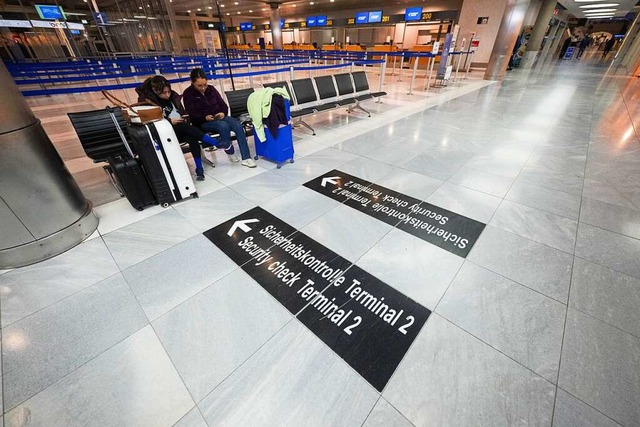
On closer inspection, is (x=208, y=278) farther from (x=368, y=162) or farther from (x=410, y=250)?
(x=368, y=162)

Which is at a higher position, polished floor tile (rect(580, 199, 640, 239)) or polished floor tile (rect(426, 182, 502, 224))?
polished floor tile (rect(426, 182, 502, 224))

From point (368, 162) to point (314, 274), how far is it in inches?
91.3

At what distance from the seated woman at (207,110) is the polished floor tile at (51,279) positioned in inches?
75.4

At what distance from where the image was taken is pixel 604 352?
58.2 inches

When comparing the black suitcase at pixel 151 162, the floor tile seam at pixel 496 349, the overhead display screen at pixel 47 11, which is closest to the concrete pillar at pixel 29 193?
the black suitcase at pixel 151 162

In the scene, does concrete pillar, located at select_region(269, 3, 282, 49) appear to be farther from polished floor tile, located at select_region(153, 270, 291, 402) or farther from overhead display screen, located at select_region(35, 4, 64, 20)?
polished floor tile, located at select_region(153, 270, 291, 402)

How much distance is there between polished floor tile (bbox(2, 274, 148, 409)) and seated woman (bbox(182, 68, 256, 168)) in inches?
89.2

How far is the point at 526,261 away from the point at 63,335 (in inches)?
130

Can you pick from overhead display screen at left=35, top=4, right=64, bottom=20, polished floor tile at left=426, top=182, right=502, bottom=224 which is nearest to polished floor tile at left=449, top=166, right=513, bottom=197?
polished floor tile at left=426, top=182, right=502, bottom=224

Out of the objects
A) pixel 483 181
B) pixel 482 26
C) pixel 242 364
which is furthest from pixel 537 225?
pixel 482 26

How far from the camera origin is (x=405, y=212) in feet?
8.86

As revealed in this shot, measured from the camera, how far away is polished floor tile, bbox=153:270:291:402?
1.42 m

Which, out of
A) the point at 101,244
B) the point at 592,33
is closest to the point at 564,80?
the point at 101,244

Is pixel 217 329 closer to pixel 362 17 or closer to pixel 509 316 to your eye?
pixel 509 316
